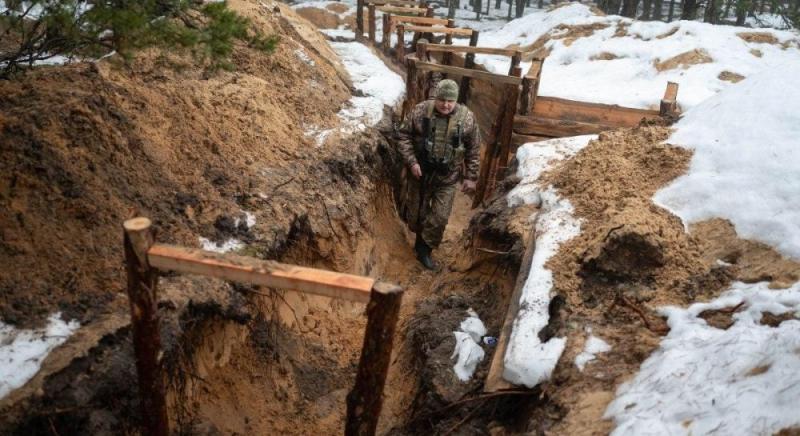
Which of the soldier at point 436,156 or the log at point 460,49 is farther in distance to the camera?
the log at point 460,49

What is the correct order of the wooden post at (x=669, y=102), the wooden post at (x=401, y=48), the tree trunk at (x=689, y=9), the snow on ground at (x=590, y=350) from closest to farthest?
1. the snow on ground at (x=590, y=350)
2. the wooden post at (x=669, y=102)
3. the wooden post at (x=401, y=48)
4. the tree trunk at (x=689, y=9)

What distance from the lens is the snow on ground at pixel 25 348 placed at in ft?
10.2

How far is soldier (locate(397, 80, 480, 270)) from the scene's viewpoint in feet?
20.7

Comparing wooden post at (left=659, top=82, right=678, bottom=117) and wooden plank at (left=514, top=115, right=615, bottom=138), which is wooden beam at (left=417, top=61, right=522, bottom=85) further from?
wooden post at (left=659, top=82, right=678, bottom=117)

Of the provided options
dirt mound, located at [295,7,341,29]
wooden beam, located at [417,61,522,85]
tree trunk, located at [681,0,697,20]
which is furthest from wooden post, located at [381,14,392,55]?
dirt mound, located at [295,7,341,29]

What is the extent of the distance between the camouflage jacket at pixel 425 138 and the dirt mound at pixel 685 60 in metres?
7.27

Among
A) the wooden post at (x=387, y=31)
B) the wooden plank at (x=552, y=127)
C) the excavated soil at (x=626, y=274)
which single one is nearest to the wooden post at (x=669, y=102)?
the wooden plank at (x=552, y=127)

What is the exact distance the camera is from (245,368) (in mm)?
4434

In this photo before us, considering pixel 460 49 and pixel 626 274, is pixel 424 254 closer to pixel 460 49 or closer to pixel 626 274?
pixel 626 274

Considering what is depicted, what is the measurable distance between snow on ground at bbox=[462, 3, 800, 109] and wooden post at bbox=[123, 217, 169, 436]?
9.39 metres

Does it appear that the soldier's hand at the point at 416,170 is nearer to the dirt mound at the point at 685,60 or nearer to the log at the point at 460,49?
A: the log at the point at 460,49

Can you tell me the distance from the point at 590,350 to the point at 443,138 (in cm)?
358

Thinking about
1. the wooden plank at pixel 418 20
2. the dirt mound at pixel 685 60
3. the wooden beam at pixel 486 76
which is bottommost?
the wooden beam at pixel 486 76

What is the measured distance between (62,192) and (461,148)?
4180mm
